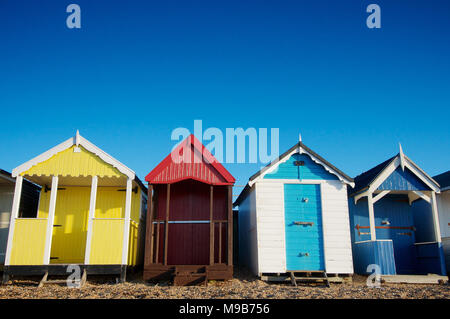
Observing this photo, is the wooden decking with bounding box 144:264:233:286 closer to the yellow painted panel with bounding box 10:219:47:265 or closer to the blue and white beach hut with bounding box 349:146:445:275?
the yellow painted panel with bounding box 10:219:47:265

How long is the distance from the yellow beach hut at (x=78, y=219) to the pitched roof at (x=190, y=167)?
37.6 inches

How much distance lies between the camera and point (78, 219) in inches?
571

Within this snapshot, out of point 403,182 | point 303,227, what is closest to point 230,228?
point 303,227

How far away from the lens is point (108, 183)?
559 inches

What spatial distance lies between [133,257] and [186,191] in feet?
9.63

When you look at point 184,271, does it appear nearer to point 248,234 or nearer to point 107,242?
point 107,242

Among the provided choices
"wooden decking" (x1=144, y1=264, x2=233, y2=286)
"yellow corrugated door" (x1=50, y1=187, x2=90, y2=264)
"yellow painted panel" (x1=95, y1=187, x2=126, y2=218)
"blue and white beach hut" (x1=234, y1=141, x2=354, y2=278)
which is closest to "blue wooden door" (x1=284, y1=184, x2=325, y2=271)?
"blue and white beach hut" (x1=234, y1=141, x2=354, y2=278)

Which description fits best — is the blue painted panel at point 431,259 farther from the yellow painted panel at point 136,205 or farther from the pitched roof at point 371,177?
the yellow painted panel at point 136,205

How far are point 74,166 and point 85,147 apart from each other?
2.35ft

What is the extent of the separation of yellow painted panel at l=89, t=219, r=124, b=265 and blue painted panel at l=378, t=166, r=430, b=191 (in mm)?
9271
